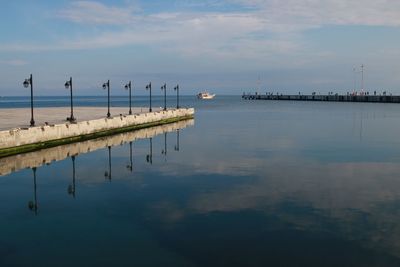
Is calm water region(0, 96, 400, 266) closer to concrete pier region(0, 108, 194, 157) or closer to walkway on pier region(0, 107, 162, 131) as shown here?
concrete pier region(0, 108, 194, 157)

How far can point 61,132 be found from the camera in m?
35.5

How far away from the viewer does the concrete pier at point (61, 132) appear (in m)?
29.1

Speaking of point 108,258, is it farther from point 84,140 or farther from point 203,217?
point 84,140

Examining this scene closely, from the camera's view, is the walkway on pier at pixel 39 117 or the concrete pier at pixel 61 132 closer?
the concrete pier at pixel 61 132

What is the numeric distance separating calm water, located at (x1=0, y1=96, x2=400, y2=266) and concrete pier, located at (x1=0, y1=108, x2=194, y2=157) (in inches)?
67.3

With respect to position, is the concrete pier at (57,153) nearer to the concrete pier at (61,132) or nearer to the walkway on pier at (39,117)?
the concrete pier at (61,132)

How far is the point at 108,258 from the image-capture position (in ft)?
38.7

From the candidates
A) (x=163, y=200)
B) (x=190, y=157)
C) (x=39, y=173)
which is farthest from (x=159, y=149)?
(x=163, y=200)

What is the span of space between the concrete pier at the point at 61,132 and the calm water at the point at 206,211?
1.71m

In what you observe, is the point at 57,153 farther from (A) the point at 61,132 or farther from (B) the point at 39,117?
(B) the point at 39,117

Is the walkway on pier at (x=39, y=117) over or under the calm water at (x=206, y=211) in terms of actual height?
over

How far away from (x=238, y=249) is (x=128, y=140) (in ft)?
96.1

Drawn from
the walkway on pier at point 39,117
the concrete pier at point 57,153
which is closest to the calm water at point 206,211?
the concrete pier at point 57,153

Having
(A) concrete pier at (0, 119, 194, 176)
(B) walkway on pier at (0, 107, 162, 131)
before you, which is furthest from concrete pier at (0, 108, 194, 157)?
(B) walkway on pier at (0, 107, 162, 131)
